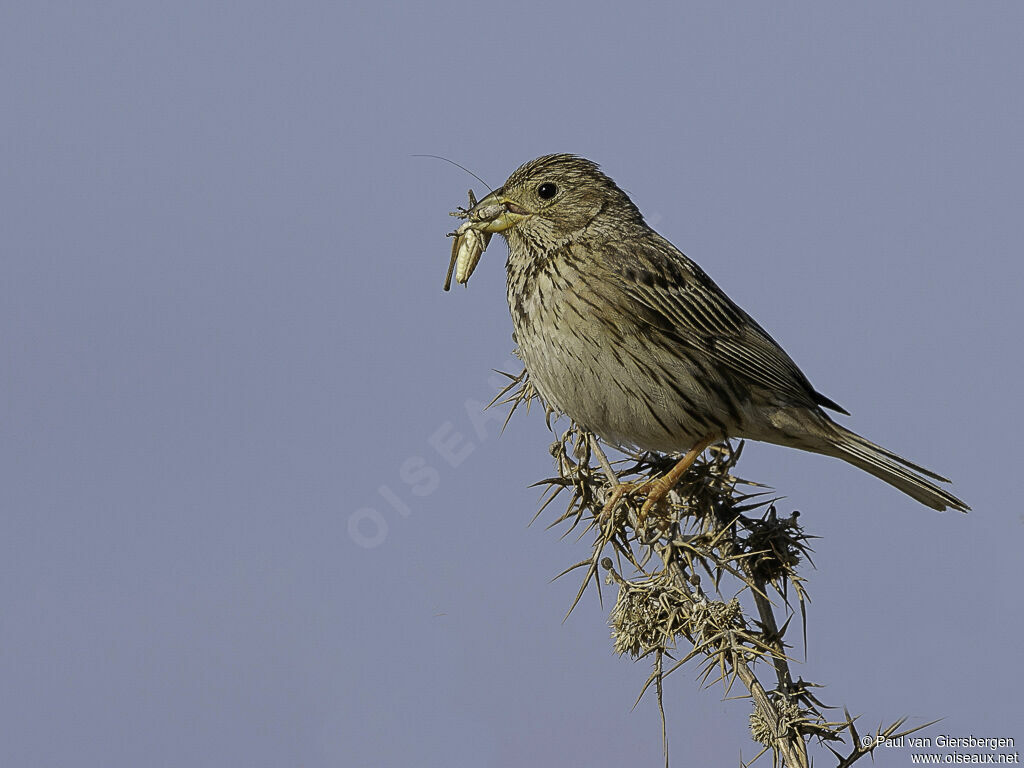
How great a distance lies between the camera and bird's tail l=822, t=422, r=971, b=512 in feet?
18.2

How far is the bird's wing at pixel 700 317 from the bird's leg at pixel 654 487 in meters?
0.49

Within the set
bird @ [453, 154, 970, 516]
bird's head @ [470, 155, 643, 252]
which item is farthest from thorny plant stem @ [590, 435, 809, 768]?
bird's head @ [470, 155, 643, 252]

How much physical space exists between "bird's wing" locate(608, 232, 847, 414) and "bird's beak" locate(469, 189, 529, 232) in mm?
547

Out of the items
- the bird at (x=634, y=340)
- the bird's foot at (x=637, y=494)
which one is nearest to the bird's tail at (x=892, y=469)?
the bird at (x=634, y=340)

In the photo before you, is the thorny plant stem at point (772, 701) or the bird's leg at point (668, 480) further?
the bird's leg at point (668, 480)

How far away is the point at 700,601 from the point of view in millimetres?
3811

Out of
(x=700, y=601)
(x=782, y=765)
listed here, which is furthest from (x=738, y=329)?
(x=782, y=765)

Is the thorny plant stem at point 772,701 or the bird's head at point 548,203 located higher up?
the bird's head at point 548,203

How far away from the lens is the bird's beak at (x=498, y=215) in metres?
5.61

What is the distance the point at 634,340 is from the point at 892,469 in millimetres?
1528

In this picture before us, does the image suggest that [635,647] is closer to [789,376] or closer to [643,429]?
[643,429]

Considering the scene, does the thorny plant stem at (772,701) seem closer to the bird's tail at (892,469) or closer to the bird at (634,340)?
the bird at (634,340)

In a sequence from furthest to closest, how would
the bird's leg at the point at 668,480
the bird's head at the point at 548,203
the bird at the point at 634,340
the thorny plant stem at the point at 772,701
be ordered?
the bird's head at the point at 548,203 < the bird at the point at 634,340 < the bird's leg at the point at 668,480 < the thorny plant stem at the point at 772,701

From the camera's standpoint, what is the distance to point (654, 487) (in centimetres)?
472
